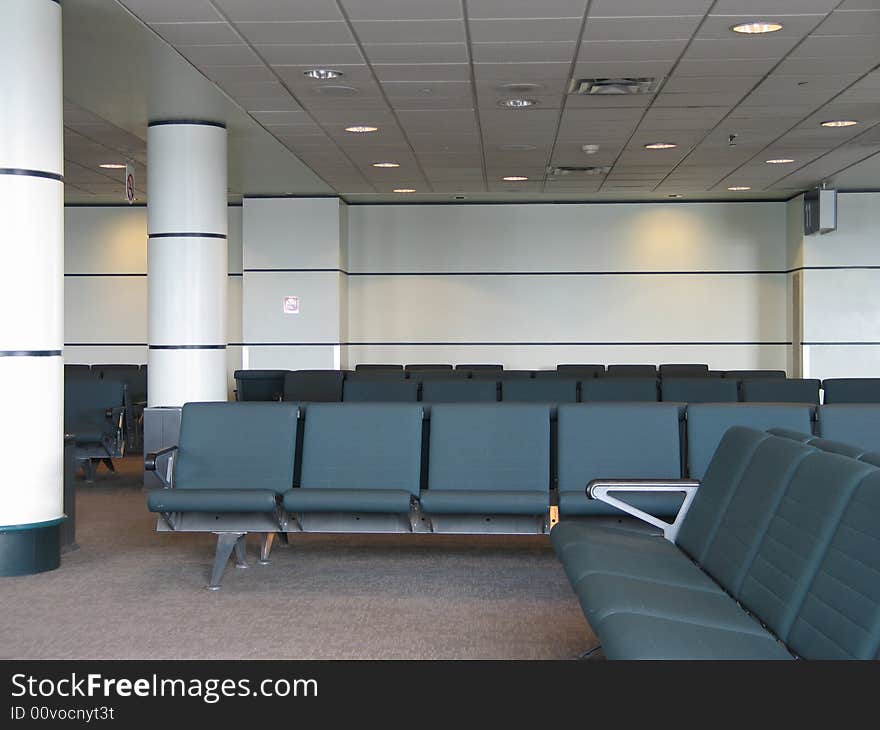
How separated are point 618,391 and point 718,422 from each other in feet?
9.00

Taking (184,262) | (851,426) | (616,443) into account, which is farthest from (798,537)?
(184,262)

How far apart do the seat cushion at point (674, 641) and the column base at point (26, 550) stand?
359 centimetres

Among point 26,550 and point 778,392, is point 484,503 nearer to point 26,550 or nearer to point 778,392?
point 26,550

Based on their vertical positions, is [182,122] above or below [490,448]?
above

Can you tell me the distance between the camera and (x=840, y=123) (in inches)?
369

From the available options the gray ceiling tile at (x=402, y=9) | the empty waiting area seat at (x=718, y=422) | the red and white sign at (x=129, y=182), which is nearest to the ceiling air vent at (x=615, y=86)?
the gray ceiling tile at (x=402, y=9)

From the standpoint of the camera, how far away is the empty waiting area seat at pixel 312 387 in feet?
33.5

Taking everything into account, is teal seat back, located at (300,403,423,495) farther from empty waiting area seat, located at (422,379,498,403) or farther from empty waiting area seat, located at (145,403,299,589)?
empty waiting area seat, located at (422,379,498,403)

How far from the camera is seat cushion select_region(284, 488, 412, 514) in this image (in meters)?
5.25

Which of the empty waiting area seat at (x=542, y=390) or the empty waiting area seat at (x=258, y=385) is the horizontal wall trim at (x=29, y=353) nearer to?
the empty waiting area seat at (x=542, y=390)

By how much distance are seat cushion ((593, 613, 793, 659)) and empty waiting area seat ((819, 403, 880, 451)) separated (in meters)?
2.93
